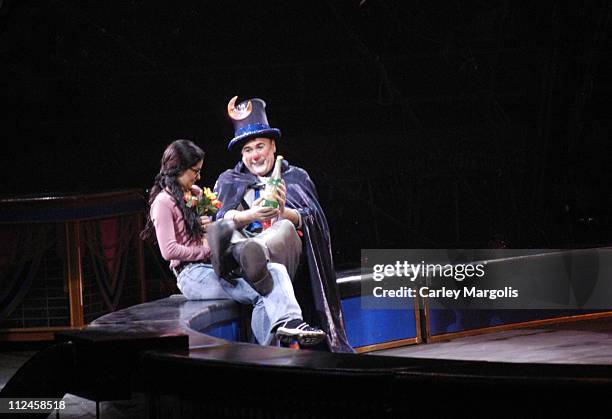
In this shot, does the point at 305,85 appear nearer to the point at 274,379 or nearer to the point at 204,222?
the point at 204,222

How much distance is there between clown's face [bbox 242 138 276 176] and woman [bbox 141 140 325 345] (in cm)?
28

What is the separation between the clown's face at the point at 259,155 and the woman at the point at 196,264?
0.28 m

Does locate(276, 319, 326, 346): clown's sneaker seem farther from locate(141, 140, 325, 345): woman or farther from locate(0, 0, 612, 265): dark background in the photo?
locate(0, 0, 612, 265): dark background

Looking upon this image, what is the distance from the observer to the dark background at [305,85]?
12078 mm

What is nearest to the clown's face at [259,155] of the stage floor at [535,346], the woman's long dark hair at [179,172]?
the woman's long dark hair at [179,172]

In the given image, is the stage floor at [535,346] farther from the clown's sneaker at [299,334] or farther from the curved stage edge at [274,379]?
the curved stage edge at [274,379]

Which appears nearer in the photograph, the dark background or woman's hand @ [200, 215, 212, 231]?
woman's hand @ [200, 215, 212, 231]

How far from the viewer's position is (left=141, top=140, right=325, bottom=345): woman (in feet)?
18.9

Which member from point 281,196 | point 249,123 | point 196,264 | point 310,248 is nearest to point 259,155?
point 249,123

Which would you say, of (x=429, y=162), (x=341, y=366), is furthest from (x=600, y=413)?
(x=429, y=162)

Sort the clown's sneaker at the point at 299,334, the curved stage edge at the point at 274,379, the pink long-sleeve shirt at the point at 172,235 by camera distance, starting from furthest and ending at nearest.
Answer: the pink long-sleeve shirt at the point at 172,235 → the clown's sneaker at the point at 299,334 → the curved stage edge at the point at 274,379

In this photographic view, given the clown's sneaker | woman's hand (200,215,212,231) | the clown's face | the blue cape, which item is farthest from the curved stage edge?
the clown's face

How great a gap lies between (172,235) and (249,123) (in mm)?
768

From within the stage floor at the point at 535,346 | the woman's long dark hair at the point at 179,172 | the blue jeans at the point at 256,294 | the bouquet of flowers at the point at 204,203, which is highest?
the woman's long dark hair at the point at 179,172
